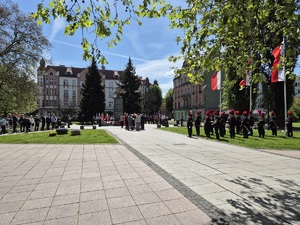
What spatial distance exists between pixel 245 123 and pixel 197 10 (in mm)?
12410

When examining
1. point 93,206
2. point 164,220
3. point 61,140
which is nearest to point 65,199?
point 93,206

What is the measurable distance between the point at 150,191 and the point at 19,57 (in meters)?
28.4

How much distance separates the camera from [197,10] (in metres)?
6.44

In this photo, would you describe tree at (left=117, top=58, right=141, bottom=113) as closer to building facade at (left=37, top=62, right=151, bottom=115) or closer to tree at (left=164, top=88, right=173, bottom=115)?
building facade at (left=37, top=62, right=151, bottom=115)

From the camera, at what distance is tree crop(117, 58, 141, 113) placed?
190 ft

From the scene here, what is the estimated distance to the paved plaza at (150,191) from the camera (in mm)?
3986

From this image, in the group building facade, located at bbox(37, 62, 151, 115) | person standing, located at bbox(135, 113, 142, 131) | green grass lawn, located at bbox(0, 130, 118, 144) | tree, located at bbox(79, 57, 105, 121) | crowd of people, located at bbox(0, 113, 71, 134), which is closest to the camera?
green grass lawn, located at bbox(0, 130, 118, 144)

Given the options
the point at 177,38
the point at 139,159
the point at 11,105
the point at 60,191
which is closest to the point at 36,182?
the point at 60,191

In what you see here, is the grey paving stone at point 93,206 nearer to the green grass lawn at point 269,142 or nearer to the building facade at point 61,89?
the green grass lawn at point 269,142

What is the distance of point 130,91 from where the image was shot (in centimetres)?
5878

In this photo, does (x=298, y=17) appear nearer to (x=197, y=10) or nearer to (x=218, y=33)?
(x=218, y=33)

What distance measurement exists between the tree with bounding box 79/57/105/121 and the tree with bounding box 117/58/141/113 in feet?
18.1

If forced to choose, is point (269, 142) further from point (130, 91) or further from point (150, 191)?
point (130, 91)

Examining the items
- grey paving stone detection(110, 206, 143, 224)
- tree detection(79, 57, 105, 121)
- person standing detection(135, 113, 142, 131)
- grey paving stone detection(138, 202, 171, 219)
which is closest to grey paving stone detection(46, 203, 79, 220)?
grey paving stone detection(110, 206, 143, 224)
